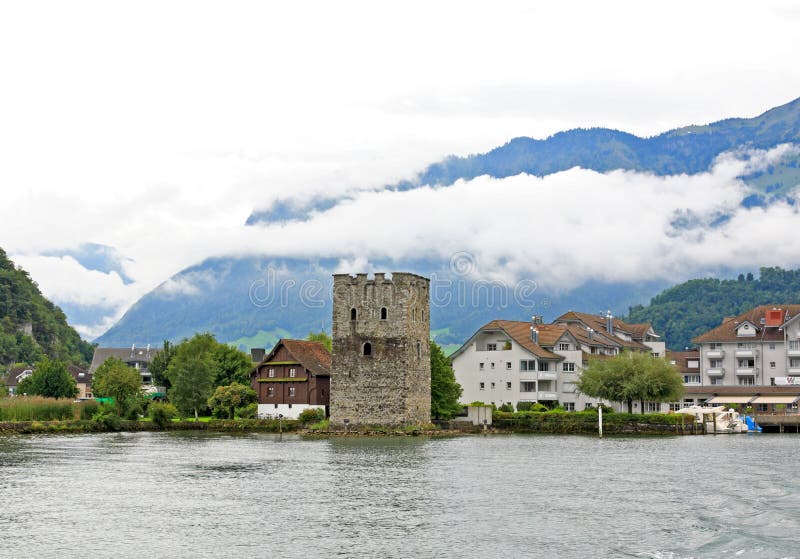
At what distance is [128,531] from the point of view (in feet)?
105

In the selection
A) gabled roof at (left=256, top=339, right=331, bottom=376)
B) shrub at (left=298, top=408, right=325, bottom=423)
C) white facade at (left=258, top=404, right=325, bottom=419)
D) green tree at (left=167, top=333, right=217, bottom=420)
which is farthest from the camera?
green tree at (left=167, top=333, right=217, bottom=420)

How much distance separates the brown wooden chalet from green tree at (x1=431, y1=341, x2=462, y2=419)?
35.8ft

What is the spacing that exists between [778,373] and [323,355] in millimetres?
48480

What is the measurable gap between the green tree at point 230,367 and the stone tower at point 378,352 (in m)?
20.8

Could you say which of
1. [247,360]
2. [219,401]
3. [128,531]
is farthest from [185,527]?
[247,360]

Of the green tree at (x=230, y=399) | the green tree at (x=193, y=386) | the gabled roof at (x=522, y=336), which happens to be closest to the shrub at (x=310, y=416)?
the green tree at (x=230, y=399)

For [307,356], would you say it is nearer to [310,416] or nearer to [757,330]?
[310,416]

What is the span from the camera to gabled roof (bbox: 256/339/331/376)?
9469 centimetres

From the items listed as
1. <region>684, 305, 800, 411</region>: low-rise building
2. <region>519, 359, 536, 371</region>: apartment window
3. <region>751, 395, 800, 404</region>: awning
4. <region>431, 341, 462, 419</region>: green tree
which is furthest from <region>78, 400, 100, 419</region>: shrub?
<region>751, 395, 800, 404</region>: awning

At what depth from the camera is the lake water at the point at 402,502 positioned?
1161 inches

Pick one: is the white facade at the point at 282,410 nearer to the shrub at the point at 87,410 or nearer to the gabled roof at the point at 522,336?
the shrub at the point at 87,410

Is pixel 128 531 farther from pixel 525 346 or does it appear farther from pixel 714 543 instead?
pixel 525 346

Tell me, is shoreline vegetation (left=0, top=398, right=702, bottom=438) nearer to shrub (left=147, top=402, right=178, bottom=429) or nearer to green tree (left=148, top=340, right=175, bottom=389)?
shrub (left=147, top=402, right=178, bottom=429)

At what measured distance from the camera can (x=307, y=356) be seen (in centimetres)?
9675
